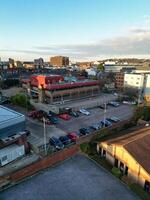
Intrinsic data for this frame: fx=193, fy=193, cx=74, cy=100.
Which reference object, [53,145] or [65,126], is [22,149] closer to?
[53,145]

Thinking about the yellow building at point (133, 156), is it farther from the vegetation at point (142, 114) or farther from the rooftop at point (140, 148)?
the vegetation at point (142, 114)

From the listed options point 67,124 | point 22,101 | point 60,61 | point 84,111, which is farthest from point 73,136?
point 60,61

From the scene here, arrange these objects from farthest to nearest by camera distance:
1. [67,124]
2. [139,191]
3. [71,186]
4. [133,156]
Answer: [67,124], [133,156], [71,186], [139,191]

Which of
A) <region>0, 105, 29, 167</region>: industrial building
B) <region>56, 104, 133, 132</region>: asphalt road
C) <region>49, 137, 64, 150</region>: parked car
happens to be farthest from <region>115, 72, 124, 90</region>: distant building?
<region>0, 105, 29, 167</region>: industrial building

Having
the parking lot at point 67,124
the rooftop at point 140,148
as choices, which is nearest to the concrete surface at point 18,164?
the parking lot at point 67,124

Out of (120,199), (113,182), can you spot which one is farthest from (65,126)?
(120,199)

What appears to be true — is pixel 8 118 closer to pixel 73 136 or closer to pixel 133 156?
pixel 73 136
